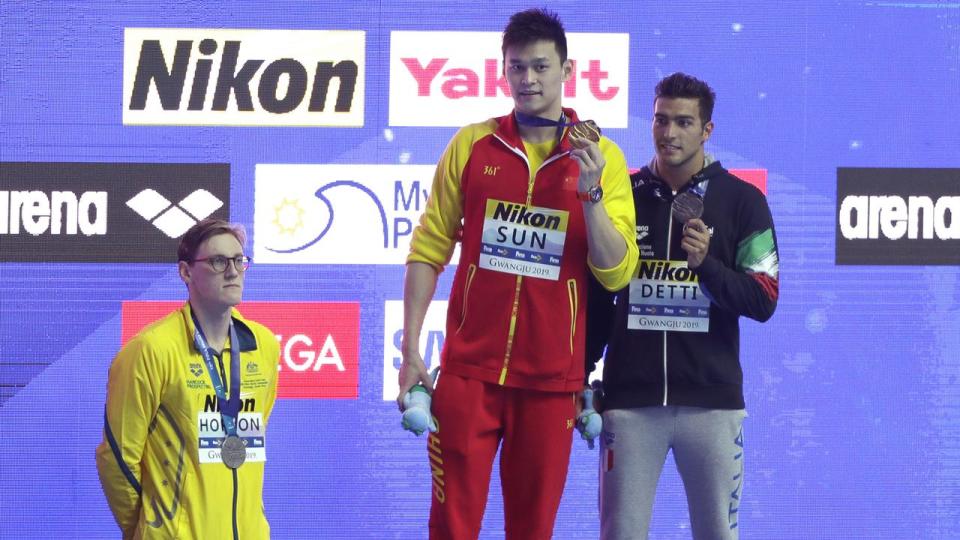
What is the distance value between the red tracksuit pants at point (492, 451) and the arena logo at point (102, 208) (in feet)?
5.74

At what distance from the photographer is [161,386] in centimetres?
254

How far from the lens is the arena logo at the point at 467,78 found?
401 centimetres

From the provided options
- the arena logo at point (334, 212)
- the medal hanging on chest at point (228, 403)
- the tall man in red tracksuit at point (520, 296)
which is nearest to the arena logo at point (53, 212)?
the arena logo at point (334, 212)

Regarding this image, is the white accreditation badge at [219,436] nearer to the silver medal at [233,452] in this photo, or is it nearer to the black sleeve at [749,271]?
the silver medal at [233,452]

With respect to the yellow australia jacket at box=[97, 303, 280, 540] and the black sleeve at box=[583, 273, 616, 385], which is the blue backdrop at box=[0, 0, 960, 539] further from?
the yellow australia jacket at box=[97, 303, 280, 540]

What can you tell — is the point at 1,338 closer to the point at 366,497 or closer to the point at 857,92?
the point at 366,497

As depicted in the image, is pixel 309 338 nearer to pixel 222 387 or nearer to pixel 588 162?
pixel 222 387

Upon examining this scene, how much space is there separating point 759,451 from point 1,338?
2.60 meters

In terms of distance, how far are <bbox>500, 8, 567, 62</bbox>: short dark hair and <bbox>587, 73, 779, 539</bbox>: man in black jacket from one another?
0.40 m

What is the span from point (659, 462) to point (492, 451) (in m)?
0.46

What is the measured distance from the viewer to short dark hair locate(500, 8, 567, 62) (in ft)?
8.49

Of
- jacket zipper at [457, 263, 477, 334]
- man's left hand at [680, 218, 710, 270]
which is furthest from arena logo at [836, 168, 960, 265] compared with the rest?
jacket zipper at [457, 263, 477, 334]

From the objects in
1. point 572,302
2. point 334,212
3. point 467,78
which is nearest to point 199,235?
Answer: point 572,302

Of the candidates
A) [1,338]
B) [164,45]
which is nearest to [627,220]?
[164,45]
